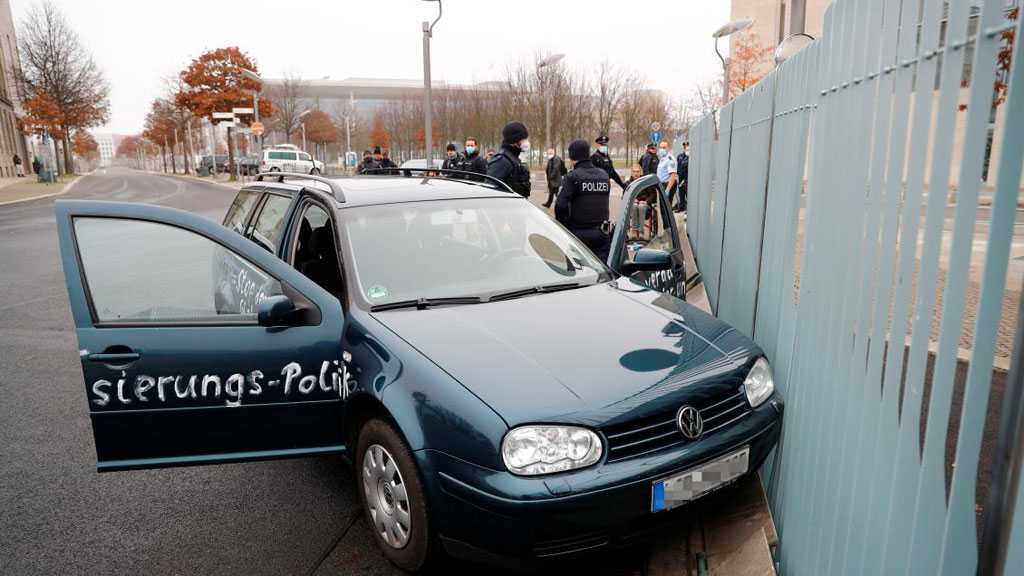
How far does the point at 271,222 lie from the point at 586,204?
3369 millimetres

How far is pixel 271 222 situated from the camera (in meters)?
4.61

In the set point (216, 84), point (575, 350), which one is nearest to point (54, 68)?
point (216, 84)

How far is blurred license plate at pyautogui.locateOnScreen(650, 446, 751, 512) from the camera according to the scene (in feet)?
8.59

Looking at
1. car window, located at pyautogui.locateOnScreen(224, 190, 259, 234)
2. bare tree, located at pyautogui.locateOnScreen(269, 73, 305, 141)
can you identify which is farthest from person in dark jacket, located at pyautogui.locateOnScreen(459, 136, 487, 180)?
bare tree, located at pyautogui.locateOnScreen(269, 73, 305, 141)

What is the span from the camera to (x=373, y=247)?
3709mm

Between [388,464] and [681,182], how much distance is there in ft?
52.8

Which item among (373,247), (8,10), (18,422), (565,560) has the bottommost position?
(18,422)

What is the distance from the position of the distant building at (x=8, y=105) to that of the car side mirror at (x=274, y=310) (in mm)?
63850

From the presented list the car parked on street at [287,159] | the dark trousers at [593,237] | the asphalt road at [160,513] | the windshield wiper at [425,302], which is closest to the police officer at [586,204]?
the dark trousers at [593,237]

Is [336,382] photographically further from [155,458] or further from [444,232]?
[444,232]

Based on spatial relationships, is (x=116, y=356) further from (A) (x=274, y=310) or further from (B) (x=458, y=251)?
(B) (x=458, y=251)

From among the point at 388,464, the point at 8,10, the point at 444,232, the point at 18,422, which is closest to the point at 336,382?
the point at 388,464

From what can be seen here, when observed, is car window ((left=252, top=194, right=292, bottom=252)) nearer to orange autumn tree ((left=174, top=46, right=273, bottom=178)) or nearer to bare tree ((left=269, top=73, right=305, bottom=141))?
orange autumn tree ((left=174, top=46, right=273, bottom=178))

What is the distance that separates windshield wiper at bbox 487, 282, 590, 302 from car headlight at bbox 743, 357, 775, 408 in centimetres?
108
